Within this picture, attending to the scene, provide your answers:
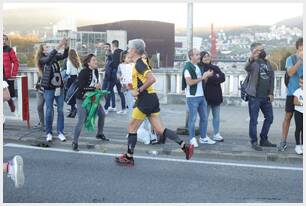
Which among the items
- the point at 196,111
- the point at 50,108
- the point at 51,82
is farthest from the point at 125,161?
the point at 51,82

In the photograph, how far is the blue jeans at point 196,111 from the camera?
737cm

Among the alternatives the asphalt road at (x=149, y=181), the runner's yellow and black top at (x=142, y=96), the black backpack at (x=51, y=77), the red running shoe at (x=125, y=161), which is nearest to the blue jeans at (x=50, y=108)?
the black backpack at (x=51, y=77)

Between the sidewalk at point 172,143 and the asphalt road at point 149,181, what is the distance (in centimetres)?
27

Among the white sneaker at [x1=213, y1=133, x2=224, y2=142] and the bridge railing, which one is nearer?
the white sneaker at [x1=213, y1=133, x2=224, y2=142]

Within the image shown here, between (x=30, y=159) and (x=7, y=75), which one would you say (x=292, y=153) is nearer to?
(x=30, y=159)

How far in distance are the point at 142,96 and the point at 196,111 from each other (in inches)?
54.4

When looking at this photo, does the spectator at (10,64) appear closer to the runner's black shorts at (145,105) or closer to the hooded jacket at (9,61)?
the hooded jacket at (9,61)

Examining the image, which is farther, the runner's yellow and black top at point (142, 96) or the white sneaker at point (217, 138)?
the white sneaker at point (217, 138)

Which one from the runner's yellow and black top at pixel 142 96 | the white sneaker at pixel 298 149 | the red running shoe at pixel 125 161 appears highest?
the runner's yellow and black top at pixel 142 96

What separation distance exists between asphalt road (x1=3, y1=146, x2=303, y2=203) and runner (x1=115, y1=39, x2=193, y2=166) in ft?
0.73

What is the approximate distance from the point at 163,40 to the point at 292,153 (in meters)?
53.9

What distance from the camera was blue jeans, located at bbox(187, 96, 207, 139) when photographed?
737 centimetres

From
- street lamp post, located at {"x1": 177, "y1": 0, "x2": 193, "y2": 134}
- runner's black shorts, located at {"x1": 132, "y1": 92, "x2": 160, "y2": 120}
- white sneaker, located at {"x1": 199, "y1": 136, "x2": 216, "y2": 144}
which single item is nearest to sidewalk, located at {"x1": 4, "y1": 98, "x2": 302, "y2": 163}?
white sneaker, located at {"x1": 199, "y1": 136, "x2": 216, "y2": 144}

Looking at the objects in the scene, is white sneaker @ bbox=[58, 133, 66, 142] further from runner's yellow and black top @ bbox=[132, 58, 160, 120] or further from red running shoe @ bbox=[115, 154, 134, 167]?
runner's yellow and black top @ bbox=[132, 58, 160, 120]
